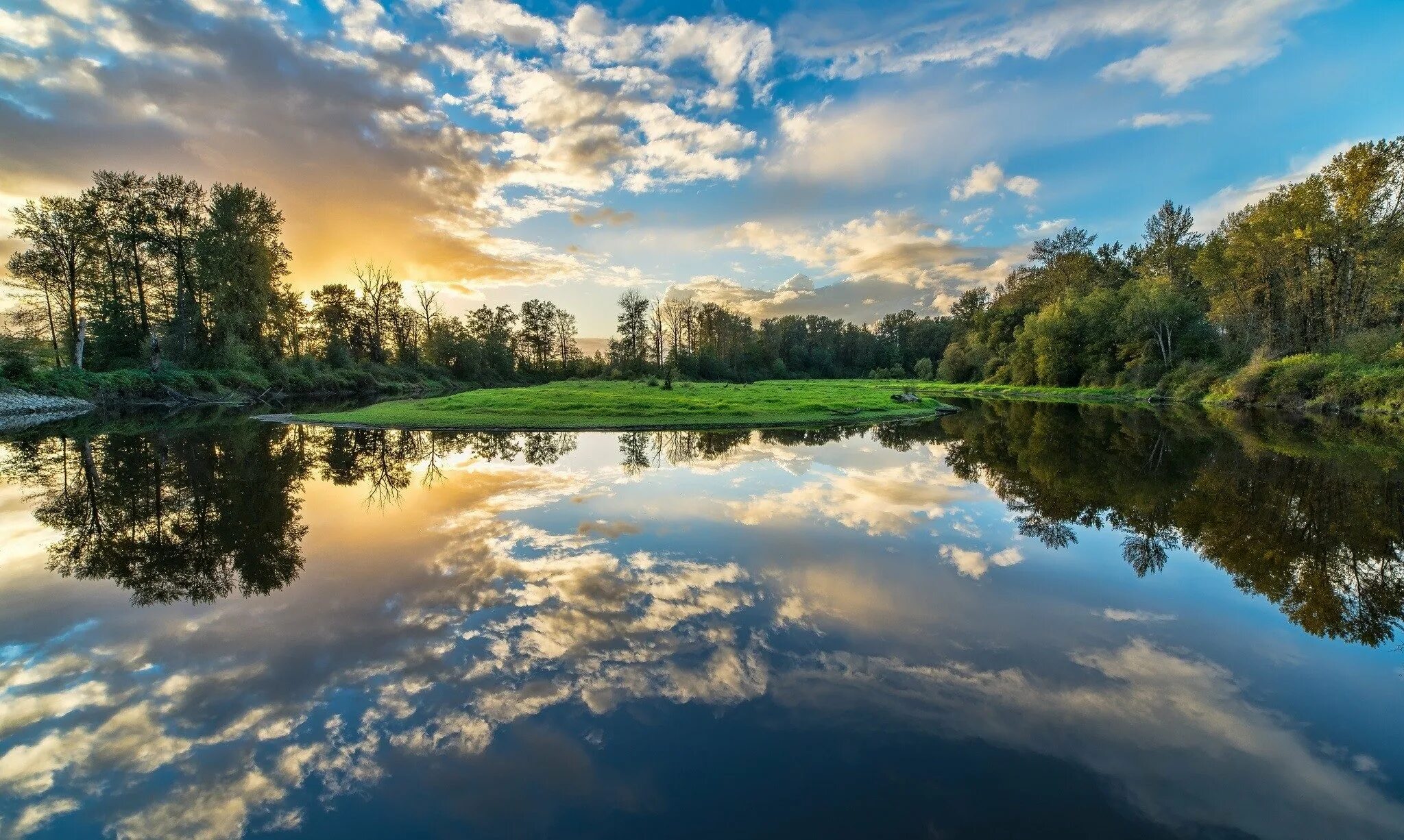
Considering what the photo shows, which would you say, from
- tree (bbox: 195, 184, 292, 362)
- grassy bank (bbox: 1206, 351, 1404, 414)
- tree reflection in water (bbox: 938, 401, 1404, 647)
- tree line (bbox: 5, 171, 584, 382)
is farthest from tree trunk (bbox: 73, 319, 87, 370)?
grassy bank (bbox: 1206, 351, 1404, 414)

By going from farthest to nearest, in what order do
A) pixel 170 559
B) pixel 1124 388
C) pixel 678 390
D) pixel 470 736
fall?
pixel 1124 388, pixel 678 390, pixel 170 559, pixel 470 736

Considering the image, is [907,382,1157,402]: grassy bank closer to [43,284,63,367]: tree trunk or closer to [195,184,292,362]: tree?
[195,184,292,362]: tree

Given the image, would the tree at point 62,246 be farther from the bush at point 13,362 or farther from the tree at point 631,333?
the tree at point 631,333

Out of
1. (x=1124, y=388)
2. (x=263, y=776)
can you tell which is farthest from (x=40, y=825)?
(x=1124, y=388)

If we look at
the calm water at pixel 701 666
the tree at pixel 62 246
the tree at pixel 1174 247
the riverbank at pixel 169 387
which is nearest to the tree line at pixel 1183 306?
the tree at pixel 1174 247

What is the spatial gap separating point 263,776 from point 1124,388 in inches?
2692

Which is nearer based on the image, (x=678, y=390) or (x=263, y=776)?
(x=263, y=776)

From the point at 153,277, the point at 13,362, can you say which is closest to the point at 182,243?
the point at 153,277

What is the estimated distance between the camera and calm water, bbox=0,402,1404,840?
392 cm

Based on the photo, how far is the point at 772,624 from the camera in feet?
21.7

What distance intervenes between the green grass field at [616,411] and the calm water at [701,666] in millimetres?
15585

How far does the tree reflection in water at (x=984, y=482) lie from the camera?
8.42m

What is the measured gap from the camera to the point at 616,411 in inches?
1252

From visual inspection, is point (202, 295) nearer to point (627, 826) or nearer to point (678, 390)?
point (678, 390)
